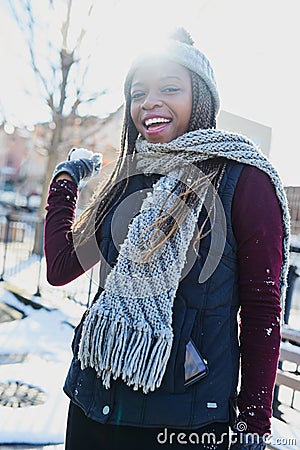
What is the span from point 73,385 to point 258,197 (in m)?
0.85

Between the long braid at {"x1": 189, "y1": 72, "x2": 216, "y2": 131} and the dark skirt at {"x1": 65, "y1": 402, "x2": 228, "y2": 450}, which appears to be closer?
the dark skirt at {"x1": 65, "y1": 402, "x2": 228, "y2": 450}

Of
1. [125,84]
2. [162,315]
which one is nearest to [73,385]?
[162,315]

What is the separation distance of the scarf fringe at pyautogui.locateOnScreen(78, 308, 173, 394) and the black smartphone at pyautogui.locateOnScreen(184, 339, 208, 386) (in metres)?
0.06

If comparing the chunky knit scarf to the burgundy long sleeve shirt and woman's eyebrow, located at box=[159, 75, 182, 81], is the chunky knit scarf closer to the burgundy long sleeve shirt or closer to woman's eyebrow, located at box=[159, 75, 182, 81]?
the burgundy long sleeve shirt

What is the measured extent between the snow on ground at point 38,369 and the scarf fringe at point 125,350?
6.38 feet

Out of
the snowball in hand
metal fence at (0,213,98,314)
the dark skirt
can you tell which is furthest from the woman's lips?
metal fence at (0,213,98,314)

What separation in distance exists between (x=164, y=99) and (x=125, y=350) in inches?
32.0

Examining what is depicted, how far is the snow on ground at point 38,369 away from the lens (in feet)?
10.2

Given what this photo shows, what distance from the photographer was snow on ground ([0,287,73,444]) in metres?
3.12

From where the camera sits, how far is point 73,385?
153 centimetres

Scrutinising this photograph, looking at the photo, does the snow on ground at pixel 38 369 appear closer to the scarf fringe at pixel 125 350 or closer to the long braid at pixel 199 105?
the scarf fringe at pixel 125 350

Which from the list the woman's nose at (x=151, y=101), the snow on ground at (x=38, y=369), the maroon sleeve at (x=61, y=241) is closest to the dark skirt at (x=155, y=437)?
the maroon sleeve at (x=61, y=241)

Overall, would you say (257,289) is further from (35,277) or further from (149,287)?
(35,277)

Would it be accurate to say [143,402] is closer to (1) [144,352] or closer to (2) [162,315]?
(1) [144,352]
